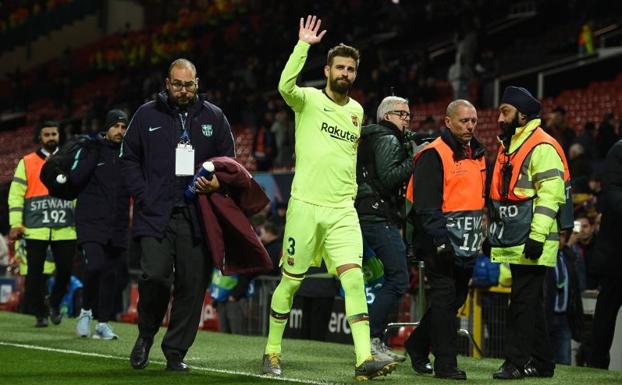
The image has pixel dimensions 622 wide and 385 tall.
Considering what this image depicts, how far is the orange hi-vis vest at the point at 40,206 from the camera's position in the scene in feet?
42.0

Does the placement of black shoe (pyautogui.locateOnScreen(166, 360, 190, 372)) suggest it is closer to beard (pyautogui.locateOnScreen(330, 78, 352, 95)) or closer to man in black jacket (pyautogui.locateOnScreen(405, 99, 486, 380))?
man in black jacket (pyautogui.locateOnScreen(405, 99, 486, 380))

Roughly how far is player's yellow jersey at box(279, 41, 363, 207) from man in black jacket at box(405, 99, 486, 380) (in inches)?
21.6

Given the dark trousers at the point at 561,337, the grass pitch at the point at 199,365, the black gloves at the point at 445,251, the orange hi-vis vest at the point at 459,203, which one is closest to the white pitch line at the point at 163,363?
the grass pitch at the point at 199,365

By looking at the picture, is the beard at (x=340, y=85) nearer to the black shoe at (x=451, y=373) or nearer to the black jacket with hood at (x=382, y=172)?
the black jacket with hood at (x=382, y=172)

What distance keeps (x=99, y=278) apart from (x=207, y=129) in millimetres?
3458

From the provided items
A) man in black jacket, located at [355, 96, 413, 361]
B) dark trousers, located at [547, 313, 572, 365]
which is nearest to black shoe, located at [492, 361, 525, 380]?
man in black jacket, located at [355, 96, 413, 361]

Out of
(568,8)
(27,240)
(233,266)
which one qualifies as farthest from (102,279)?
(568,8)

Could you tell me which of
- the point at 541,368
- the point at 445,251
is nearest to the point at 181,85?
the point at 445,251

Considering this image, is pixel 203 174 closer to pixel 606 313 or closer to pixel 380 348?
pixel 380 348

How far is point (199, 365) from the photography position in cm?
938

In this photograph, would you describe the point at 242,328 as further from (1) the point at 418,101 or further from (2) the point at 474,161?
(1) the point at 418,101

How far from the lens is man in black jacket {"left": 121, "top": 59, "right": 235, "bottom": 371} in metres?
8.48

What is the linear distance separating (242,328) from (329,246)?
696 cm

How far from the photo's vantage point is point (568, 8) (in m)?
27.1
